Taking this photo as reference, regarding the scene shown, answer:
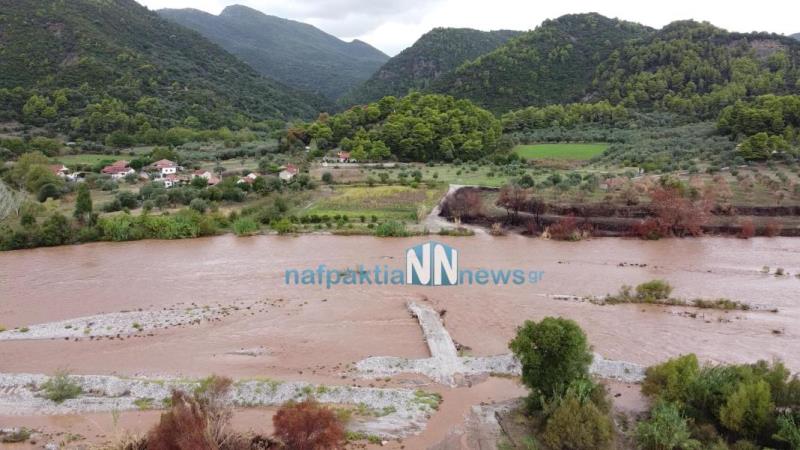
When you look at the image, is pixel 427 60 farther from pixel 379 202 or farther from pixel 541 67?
pixel 379 202

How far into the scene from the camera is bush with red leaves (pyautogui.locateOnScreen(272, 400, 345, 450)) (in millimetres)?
9320

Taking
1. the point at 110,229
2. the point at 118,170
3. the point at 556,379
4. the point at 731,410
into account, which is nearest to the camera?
the point at 731,410

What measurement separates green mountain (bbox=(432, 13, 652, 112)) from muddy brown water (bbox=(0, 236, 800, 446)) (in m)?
54.1

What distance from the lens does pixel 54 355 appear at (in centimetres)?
1480

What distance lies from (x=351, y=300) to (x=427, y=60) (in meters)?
101

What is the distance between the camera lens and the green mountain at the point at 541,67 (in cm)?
7662

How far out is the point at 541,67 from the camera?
267 ft

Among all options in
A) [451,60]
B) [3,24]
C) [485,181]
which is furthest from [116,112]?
[451,60]

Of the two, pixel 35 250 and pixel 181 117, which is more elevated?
pixel 181 117

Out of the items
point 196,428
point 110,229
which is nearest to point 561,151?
point 110,229

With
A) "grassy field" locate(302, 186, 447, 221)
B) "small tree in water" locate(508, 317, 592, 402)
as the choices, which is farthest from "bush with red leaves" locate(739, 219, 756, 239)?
"small tree in water" locate(508, 317, 592, 402)

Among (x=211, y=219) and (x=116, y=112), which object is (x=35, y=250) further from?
(x=116, y=112)

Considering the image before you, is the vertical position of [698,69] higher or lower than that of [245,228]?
higher

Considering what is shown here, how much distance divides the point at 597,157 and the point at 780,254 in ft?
76.8
